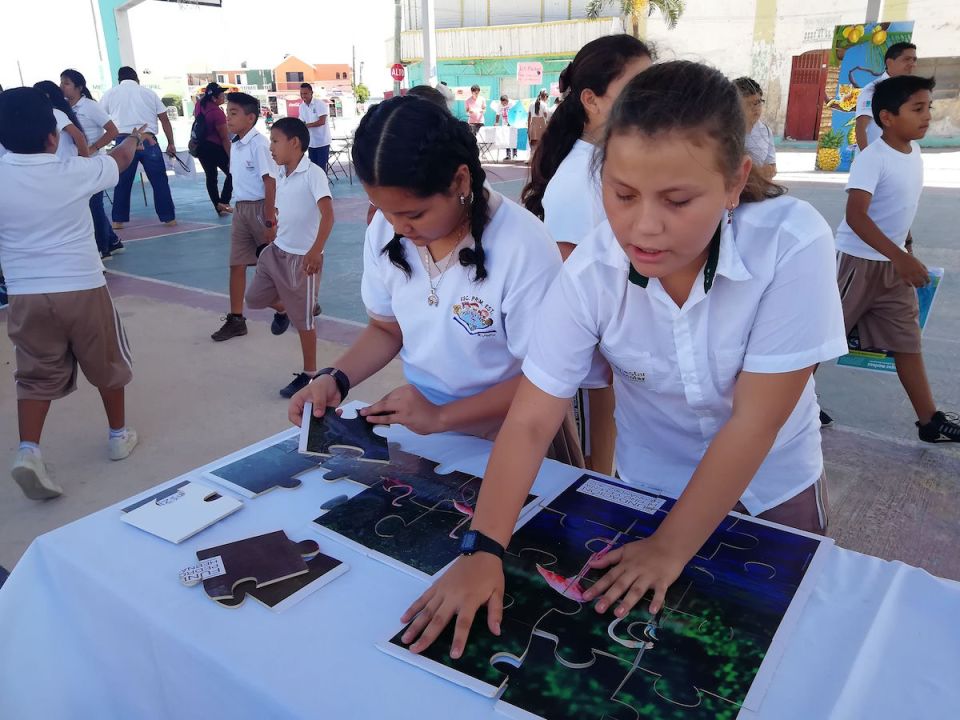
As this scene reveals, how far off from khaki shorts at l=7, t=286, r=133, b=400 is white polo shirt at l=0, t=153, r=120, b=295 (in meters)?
0.06

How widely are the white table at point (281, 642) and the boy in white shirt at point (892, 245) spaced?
7.76 ft

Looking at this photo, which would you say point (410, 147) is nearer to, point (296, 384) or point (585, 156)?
point (585, 156)

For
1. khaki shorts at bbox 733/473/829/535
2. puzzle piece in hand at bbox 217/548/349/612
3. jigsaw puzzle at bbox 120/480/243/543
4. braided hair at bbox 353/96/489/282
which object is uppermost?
braided hair at bbox 353/96/489/282

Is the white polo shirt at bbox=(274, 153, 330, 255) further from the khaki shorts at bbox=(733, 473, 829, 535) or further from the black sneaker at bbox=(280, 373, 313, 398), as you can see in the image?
the khaki shorts at bbox=(733, 473, 829, 535)

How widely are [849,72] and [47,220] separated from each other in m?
14.6

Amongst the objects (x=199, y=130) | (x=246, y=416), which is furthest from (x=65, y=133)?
(x=199, y=130)

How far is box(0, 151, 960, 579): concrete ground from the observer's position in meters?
2.68

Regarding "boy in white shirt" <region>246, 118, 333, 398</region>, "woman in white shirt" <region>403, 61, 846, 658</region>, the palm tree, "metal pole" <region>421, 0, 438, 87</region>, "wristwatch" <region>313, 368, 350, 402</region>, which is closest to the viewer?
"woman in white shirt" <region>403, 61, 846, 658</region>

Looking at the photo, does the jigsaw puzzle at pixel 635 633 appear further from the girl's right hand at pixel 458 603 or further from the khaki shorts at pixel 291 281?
the khaki shorts at pixel 291 281

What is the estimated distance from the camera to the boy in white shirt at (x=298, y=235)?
395 cm

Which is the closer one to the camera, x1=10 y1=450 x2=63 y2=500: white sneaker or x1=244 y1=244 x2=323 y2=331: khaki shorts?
x1=10 y1=450 x2=63 y2=500: white sneaker

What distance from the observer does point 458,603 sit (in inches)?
40.6

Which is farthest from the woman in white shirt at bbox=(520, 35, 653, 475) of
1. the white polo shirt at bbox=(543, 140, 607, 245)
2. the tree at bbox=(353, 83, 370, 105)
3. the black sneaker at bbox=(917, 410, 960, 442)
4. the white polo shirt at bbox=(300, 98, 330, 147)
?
the tree at bbox=(353, 83, 370, 105)

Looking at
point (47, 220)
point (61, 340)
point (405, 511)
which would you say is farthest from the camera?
point (61, 340)
